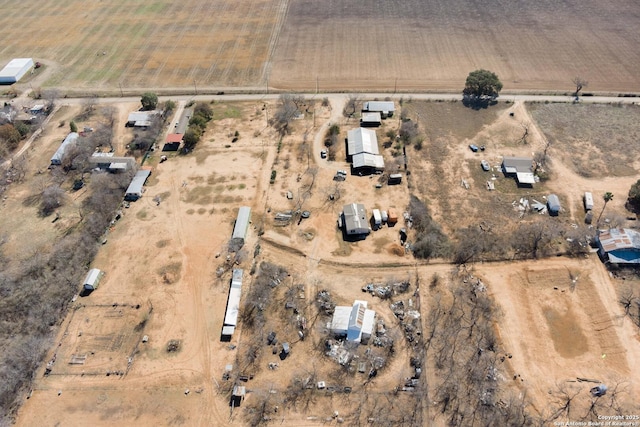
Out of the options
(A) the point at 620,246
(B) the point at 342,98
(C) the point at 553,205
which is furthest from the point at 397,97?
(A) the point at 620,246

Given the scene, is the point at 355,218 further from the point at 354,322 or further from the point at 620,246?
the point at 620,246

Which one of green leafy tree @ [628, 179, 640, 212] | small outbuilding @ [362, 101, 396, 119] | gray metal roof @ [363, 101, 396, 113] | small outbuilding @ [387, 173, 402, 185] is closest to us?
green leafy tree @ [628, 179, 640, 212]

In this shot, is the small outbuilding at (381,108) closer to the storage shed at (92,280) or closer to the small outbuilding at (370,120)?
the small outbuilding at (370,120)

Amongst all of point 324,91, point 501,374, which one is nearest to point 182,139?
point 324,91

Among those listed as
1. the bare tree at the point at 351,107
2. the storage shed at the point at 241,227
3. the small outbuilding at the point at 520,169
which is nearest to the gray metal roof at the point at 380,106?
the bare tree at the point at 351,107

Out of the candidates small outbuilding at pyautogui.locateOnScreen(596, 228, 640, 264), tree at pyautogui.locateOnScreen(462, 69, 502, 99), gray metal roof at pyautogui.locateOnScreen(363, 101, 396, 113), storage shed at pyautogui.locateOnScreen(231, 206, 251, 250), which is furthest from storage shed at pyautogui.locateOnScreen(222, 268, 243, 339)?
tree at pyautogui.locateOnScreen(462, 69, 502, 99)

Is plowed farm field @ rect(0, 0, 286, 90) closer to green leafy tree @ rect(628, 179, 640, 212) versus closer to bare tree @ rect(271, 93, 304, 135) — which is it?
bare tree @ rect(271, 93, 304, 135)
